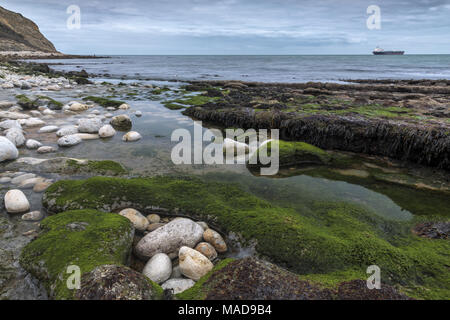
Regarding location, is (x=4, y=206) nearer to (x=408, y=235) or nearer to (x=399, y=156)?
(x=408, y=235)

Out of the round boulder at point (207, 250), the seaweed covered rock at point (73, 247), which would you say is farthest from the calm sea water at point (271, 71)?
the seaweed covered rock at point (73, 247)

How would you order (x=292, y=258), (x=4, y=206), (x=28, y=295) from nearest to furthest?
(x=28, y=295) → (x=292, y=258) → (x=4, y=206)

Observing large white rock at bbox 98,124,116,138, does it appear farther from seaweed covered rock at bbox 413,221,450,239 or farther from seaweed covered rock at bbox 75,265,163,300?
seaweed covered rock at bbox 413,221,450,239

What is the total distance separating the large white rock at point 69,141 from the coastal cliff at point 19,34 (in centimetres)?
9688

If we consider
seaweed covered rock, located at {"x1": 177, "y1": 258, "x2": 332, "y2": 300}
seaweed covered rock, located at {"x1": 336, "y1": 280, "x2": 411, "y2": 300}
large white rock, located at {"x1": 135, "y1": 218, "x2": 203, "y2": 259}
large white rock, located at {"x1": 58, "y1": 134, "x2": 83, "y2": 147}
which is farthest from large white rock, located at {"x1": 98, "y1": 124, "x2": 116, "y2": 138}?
seaweed covered rock, located at {"x1": 336, "y1": 280, "x2": 411, "y2": 300}

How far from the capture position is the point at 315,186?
5195 millimetres

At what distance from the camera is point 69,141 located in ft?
23.0

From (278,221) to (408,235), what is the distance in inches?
74.8

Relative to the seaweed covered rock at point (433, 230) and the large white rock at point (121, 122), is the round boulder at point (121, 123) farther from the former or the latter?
the seaweed covered rock at point (433, 230)

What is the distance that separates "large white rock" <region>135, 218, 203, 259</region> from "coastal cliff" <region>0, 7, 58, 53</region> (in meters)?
102

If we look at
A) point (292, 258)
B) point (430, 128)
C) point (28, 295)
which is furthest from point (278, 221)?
point (430, 128)

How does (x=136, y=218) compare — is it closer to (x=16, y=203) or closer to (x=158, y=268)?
(x=158, y=268)

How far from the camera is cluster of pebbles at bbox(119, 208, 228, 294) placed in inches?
112

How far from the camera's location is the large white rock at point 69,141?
692cm
